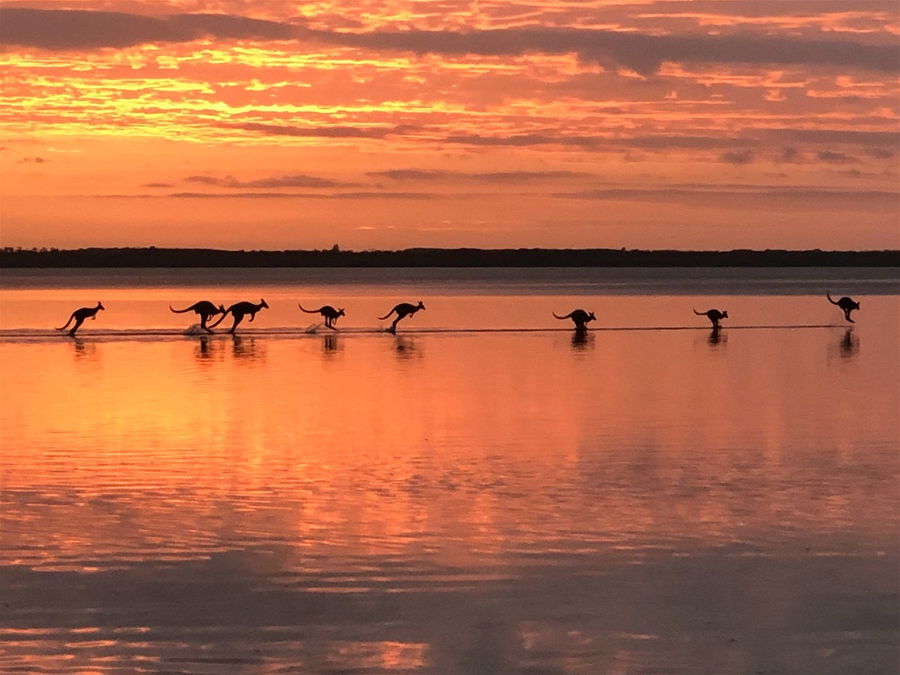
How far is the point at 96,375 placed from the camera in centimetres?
2241

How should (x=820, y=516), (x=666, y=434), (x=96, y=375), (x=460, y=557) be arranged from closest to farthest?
(x=460, y=557)
(x=820, y=516)
(x=666, y=434)
(x=96, y=375)

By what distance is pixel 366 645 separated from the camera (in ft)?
24.3

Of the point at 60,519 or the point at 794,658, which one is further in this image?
the point at 60,519

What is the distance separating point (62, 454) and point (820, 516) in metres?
6.73

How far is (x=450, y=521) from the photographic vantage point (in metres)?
10.4

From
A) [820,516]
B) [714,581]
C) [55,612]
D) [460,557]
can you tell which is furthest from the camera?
[820,516]

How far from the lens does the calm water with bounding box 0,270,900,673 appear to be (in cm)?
749

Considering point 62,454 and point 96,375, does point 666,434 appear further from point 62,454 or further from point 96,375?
point 96,375

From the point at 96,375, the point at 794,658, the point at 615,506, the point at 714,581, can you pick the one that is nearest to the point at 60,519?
the point at 615,506

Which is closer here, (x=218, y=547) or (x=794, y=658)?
(x=794, y=658)

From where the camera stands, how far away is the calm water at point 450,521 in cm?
749

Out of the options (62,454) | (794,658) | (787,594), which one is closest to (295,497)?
(62,454)

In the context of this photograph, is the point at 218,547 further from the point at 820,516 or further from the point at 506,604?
the point at 820,516

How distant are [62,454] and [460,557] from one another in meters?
5.72
